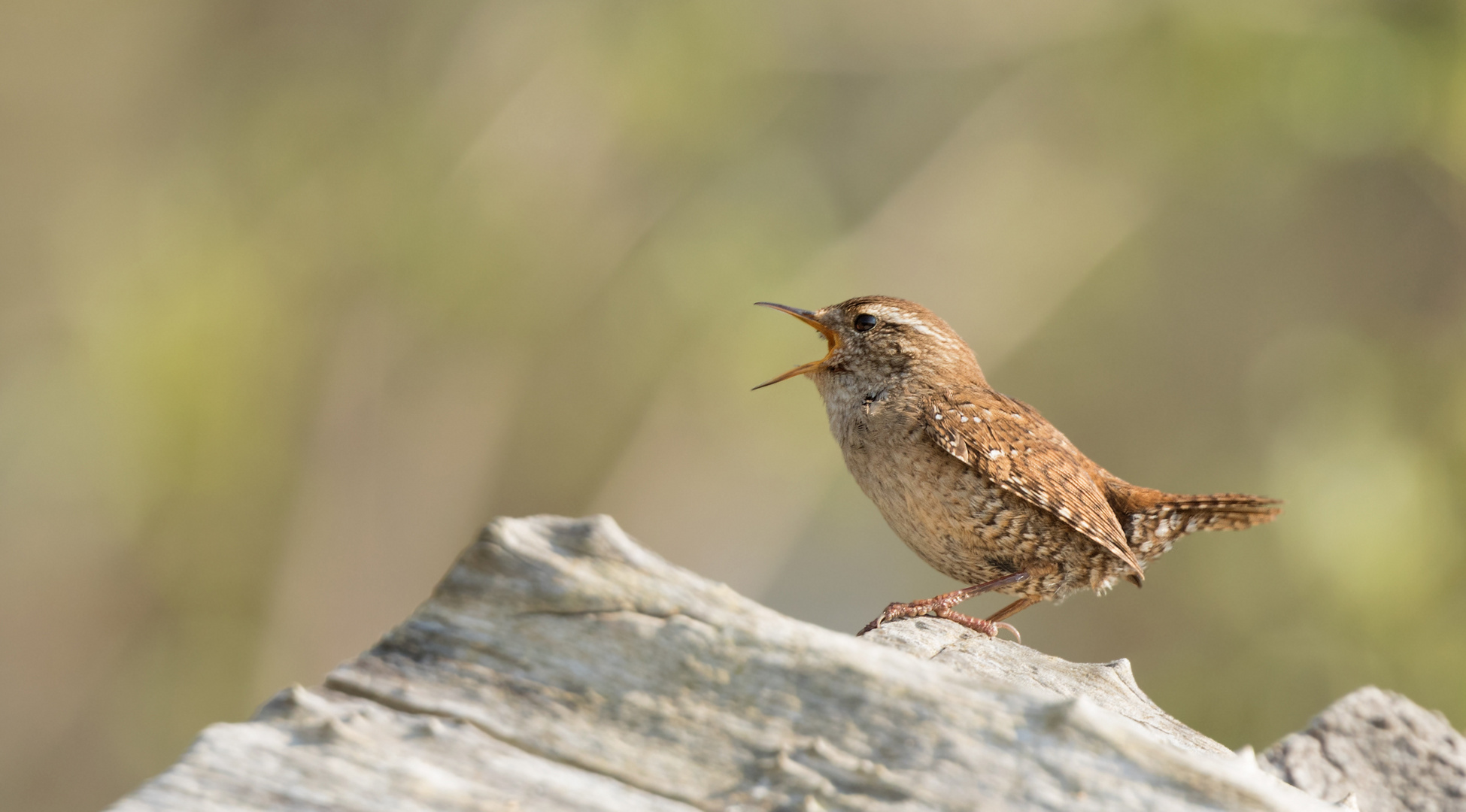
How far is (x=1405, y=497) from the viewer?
23.1 ft

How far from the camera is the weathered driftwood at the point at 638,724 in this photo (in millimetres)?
1843

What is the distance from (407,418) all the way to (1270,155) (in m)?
7.55

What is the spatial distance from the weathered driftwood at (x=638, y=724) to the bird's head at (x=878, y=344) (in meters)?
1.77

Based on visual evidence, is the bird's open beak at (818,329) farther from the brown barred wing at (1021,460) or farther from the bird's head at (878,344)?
the brown barred wing at (1021,460)

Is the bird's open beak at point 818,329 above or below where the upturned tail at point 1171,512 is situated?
above

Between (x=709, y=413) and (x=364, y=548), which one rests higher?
(x=709, y=413)

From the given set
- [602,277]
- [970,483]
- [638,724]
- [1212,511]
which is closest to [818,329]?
[970,483]

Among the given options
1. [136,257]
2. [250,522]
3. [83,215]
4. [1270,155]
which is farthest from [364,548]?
[1270,155]

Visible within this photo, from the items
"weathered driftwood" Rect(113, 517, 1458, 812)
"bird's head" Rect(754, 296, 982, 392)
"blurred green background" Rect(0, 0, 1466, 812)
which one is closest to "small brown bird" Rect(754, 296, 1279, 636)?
"bird's head" Rect(754, 296, 982, 392)

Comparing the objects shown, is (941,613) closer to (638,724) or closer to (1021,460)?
(1021,460)

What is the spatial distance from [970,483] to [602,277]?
838 cm

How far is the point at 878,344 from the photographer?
3.79m

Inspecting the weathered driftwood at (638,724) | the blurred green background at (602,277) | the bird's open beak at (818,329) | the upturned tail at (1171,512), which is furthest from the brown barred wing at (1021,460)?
the blurred green background at (602,277)

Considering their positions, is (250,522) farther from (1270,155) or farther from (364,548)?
(1270,155)
